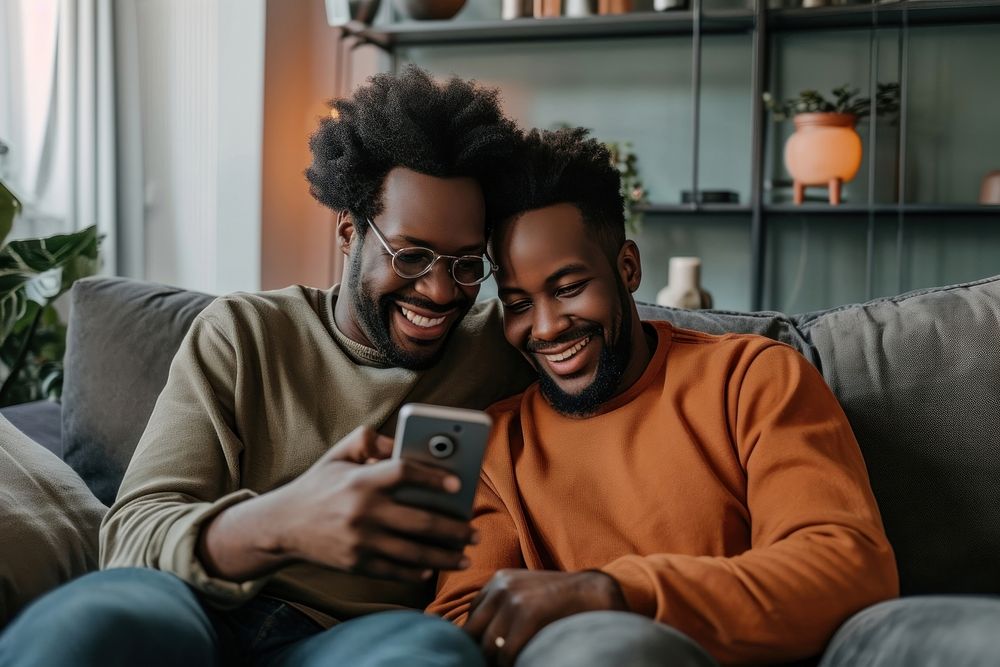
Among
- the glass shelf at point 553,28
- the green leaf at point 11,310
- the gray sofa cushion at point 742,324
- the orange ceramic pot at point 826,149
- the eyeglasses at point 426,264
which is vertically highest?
the glass shelf at point 553,28

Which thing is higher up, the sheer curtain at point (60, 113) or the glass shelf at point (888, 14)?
the glass shelf at point (888, 14)

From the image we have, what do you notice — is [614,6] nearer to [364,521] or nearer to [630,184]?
[630,184]

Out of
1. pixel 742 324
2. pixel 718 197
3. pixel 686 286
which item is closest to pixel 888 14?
pixel 718 197

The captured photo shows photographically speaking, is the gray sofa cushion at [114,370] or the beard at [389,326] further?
the gray sofa cushion at [114,370]

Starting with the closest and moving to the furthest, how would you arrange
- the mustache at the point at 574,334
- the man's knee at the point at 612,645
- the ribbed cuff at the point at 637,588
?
the man's knee at the point at 612,645 → the ribbed cuff at the point at 637,588 → the mustache at the point at 574,334

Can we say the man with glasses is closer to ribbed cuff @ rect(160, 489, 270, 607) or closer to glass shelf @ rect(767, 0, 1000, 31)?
ribbed cuff @ rect(160, 489, 270, 607)

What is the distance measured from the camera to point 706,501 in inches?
49.7

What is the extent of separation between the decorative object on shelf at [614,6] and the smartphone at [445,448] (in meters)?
3.00

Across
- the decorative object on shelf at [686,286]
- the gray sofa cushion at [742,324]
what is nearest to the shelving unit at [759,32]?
the decorative object on shelf at [686,286]

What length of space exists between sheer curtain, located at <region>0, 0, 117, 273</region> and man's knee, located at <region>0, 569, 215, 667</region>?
8.54ft

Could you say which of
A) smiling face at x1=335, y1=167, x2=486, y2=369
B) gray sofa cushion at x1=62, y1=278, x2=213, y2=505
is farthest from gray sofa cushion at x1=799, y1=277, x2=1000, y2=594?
gray sofa cushion at x1=62, y1=278, x2=213, y2=505

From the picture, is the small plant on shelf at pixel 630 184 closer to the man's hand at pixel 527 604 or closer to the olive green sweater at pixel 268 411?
the olive green sweater at pixel 268 411

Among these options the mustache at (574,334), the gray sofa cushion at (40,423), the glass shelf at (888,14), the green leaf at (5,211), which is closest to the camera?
the mustache at (574,334)

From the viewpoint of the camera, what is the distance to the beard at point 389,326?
4.67 ft
